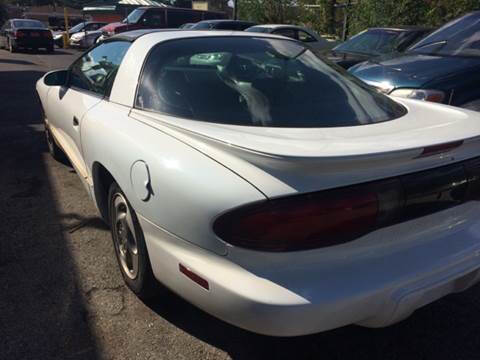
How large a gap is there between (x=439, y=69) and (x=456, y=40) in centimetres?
101

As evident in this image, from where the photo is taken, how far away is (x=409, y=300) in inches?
68.8

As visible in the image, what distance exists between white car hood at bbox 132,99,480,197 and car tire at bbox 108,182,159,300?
0.51m

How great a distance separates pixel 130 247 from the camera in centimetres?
240

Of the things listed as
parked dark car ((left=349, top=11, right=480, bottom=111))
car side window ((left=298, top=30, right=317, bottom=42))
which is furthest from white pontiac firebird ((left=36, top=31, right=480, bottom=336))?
car side window ((left=298, top=30, right=317, bottom=42))

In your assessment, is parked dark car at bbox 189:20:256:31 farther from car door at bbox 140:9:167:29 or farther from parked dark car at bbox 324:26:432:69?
parked dark car at bbox 324:26:432:69

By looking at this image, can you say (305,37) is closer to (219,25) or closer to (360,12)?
(219,25)

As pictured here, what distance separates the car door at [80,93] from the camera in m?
2.94

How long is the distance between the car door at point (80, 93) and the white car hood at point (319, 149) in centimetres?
96

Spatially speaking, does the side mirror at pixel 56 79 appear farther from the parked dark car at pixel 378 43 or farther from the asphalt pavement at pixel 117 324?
the parked dark car at pixel 378 43

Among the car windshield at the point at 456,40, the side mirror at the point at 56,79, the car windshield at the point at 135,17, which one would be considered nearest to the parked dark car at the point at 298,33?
the car windshield at the point at 135,17

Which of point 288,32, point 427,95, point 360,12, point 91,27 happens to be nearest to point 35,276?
point 427,95

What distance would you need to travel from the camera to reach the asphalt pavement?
2.15 m

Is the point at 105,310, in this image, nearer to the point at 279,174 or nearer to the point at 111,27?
the point at 279,174

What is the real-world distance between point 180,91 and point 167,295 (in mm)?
1088
